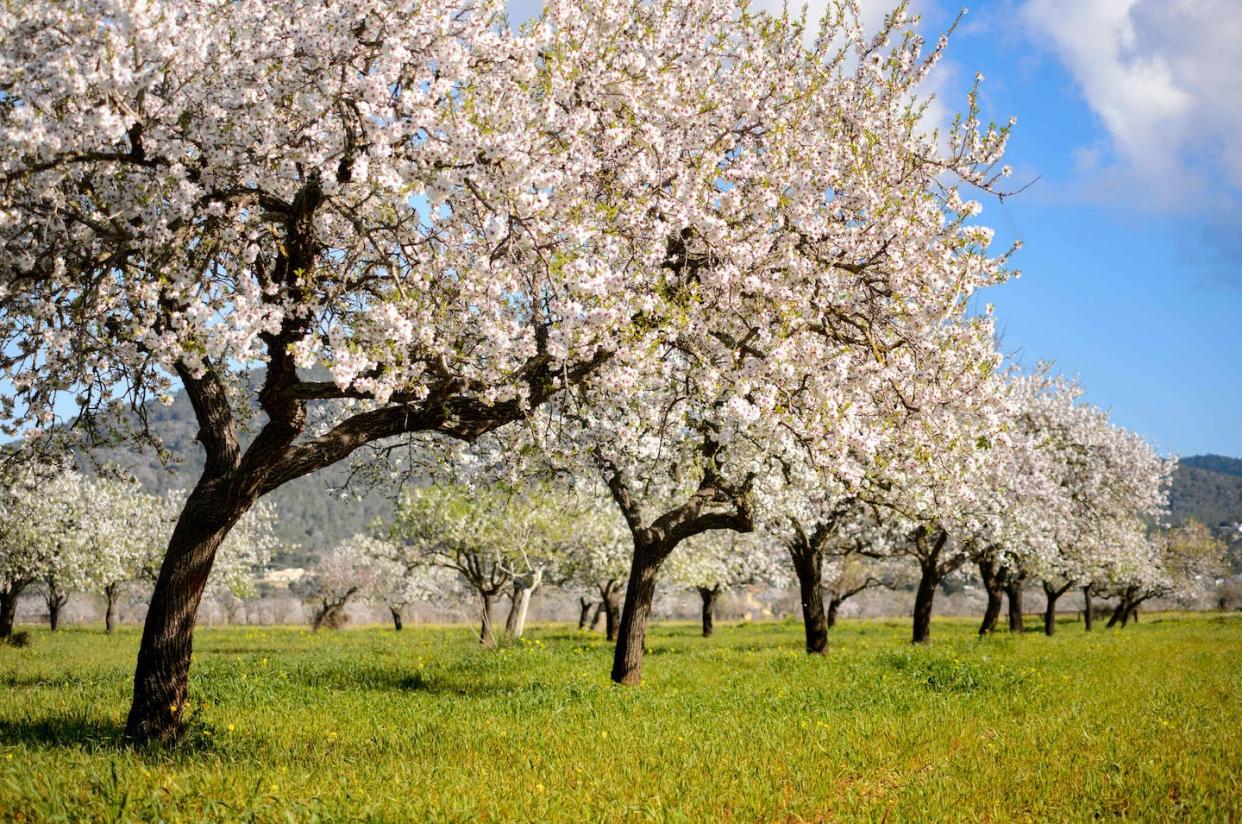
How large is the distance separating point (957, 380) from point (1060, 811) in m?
6.09

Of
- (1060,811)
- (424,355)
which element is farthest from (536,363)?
(1060,811)

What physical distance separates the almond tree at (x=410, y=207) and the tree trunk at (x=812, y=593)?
52.3ft

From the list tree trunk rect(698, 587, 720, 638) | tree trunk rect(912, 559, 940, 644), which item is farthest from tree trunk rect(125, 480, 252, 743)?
tree trunk rect(698, 587, 720, 638)

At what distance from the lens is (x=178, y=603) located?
10.6m

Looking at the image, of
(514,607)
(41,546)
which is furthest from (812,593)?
(41,546)

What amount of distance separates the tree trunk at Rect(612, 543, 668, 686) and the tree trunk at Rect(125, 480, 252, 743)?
851 cm

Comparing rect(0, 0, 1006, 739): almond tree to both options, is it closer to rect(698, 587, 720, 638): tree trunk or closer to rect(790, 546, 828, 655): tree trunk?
rect(790, 546, 828, 655): tree trunk

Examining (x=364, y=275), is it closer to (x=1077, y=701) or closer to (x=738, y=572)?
(x=1077, y=701)

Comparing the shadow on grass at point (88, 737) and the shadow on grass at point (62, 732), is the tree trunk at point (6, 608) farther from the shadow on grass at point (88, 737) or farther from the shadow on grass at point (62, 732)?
the shadow on grass at point (88, 737)

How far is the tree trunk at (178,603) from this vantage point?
10.4 meters

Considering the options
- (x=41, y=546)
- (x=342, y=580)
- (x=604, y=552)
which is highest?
(x=41, y=546)

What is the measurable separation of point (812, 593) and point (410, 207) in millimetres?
21624

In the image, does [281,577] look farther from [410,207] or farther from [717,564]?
[410,207]

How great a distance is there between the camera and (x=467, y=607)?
8900cm
